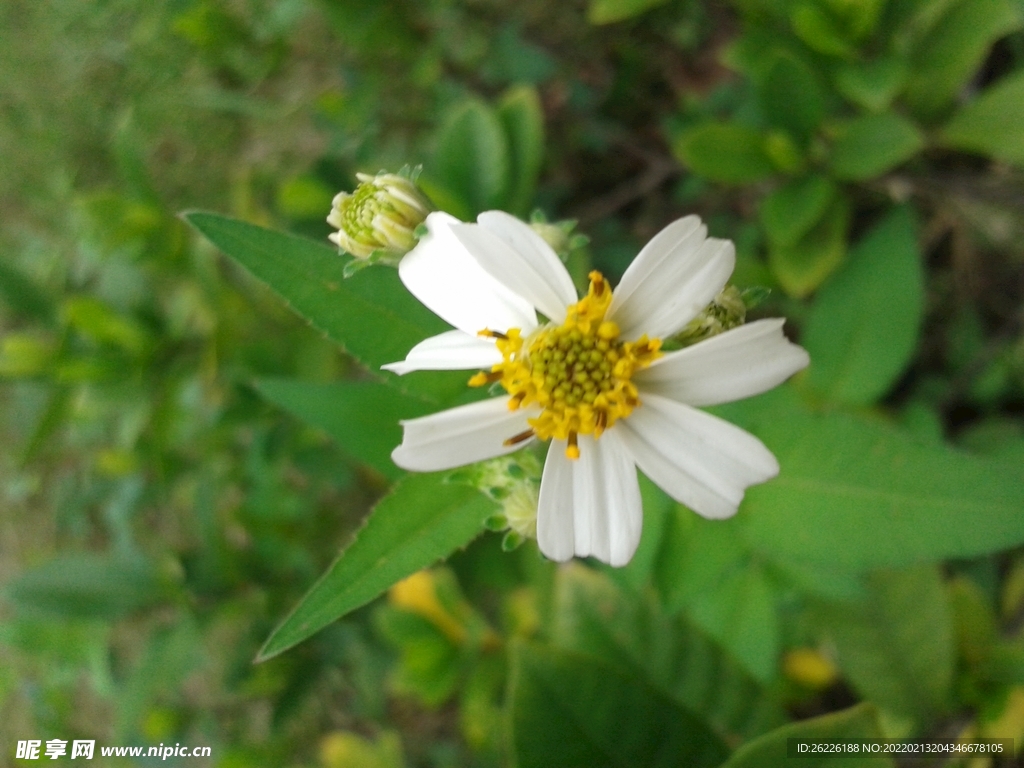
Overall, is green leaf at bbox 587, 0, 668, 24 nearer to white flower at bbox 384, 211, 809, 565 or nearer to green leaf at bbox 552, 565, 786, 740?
white flower at bbox 384, 211, 809, 565

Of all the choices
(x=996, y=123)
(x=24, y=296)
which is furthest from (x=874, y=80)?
(x=24, y=296)

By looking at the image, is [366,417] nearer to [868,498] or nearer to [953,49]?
[868,498]

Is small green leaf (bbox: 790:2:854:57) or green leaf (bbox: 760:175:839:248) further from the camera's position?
green leaf (bbox: 760:175:839:248)

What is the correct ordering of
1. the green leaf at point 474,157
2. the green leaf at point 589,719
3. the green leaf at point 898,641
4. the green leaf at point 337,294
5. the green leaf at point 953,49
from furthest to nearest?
the green leaf at point 474,157, the green leaf at point 898,641, the green leaf at point 953,49, the green leaf at point 589,719, the green leaf at point 337,294

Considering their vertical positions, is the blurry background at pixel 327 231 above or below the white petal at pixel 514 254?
below

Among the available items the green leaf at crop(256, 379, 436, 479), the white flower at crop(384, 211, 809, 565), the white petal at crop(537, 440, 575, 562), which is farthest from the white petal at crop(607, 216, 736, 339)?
the green leaf at crop(256, 379, 436, 479)

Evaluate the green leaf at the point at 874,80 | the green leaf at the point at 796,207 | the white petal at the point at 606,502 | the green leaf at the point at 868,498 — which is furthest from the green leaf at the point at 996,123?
the white petal at the point at 606,502

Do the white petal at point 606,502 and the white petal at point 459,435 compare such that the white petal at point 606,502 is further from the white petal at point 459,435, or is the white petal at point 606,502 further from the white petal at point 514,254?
the white petal at point 514,254

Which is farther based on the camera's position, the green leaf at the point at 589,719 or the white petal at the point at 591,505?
the green leaf at the point at 589,719
